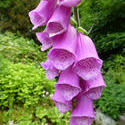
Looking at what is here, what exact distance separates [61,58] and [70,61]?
0.03 metres

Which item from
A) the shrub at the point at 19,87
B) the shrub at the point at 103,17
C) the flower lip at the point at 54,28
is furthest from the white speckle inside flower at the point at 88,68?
the shrub at the point at 103,17

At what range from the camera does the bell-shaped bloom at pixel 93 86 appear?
452 mm

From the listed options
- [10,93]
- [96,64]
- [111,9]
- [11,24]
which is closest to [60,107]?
[96,64]

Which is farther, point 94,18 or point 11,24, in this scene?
point 11,24

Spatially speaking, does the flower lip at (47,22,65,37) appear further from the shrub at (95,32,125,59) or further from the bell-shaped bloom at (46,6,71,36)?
the shrub at (95,32,125,59)

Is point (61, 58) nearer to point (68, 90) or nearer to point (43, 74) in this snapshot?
point (68, 90)

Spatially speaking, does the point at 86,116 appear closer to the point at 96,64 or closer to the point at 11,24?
the point at 96,64

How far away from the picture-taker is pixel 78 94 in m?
0.49

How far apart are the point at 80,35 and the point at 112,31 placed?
3.08 meters

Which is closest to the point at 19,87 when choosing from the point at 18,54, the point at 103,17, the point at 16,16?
the point at 18,54

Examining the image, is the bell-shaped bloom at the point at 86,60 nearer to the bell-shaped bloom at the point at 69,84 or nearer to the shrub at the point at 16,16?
the bell-shaped bloom at the point at 69,84

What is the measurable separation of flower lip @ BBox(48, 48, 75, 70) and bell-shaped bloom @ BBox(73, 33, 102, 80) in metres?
0.02

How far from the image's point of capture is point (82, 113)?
0.48m

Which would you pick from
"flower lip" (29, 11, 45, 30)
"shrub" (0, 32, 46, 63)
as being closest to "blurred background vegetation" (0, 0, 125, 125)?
"shrub" (0, 32, 46, 63)
